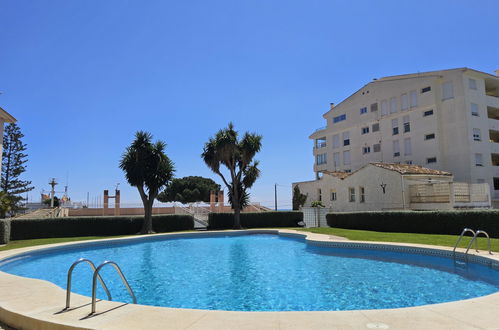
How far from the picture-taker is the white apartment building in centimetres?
3231

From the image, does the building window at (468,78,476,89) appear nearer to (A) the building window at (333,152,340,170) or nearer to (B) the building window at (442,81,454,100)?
(B) the building window at (442,81,454,100)

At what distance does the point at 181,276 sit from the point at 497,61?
38.8 meters

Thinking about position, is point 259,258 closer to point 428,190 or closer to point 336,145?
point 428,190

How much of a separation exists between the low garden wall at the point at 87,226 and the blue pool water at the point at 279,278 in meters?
7.80

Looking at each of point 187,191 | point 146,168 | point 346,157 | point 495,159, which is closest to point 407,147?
point 346,157

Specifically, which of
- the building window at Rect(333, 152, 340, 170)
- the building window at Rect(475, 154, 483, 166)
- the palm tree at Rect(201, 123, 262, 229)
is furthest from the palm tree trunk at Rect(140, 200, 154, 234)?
the building window at Rect(475, 154, 483, 166)

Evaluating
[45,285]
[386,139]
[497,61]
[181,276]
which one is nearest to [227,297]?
Answer: [181,276]

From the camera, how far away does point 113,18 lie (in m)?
14.3

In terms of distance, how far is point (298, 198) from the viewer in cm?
3641

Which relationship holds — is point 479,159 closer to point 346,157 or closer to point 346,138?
point 346,157

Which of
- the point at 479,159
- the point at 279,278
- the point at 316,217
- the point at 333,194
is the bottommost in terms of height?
the point at 279,278

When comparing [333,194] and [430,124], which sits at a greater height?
[430,124]

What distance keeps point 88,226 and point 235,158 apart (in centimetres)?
1247

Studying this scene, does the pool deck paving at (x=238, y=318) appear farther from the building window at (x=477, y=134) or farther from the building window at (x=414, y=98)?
the building window at (x=414, y=98)
